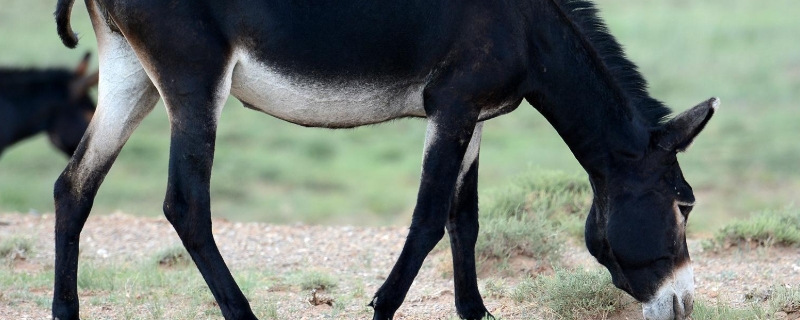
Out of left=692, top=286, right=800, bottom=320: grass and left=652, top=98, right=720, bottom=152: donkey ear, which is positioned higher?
left=652, top=98, right=720, bottom=152: donkey ear

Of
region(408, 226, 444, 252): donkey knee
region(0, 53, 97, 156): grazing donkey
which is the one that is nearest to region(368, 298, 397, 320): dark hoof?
region(408, 226, 444, 252): donkey knee

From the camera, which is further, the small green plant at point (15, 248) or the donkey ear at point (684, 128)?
the small green plant at point (15, 248)

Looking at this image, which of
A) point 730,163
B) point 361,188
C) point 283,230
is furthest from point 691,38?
point 283,230

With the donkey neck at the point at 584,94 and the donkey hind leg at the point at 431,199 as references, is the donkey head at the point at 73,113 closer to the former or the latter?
the donkey hind leg at the point at 431,199

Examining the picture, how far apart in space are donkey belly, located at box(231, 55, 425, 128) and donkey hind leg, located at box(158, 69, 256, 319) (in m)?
0.16

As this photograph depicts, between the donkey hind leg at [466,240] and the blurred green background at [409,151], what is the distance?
21.2 feet

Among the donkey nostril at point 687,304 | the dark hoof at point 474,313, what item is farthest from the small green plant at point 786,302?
the dark hoof at point 474,313

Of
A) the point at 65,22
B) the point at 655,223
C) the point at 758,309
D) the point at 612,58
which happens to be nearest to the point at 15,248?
the point at 65,22

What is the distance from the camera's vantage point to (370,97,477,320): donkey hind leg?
17.5ft

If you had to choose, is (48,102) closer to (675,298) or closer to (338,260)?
(338,260)

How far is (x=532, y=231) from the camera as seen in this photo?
759cm

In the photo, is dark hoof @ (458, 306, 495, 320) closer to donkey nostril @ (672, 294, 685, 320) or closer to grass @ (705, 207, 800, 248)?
donkey nostril @ (672, 294, 685, 320)

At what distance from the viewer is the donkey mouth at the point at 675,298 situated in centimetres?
545

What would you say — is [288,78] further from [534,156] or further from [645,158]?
[534,156]
